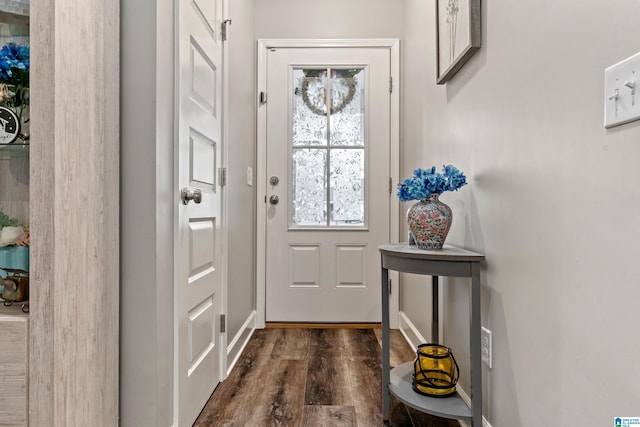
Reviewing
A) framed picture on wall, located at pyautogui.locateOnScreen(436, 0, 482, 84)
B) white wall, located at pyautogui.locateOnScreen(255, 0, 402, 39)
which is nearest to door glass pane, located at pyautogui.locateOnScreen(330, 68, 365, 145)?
white wall, located at pyautogui.locateOnScreen(255, 0, 402, 39)

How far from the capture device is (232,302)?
2.13 metres

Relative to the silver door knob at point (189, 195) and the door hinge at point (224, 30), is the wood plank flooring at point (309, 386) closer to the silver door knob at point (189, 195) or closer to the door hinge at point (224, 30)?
the silver door knob at point (189, 195)

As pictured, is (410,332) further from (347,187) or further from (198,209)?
(198,209)

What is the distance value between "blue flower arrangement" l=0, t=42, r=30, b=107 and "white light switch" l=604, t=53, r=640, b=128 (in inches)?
53.3

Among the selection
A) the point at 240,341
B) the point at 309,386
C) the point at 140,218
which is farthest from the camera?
the point at 240,341

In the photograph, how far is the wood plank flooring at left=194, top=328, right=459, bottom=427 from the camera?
1.54m

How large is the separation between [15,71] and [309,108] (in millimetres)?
2054

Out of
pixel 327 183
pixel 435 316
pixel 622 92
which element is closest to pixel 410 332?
pixel 435 316

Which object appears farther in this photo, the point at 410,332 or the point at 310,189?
the point at 310,189

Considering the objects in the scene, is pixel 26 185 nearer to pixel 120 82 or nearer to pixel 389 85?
pixel 120 82

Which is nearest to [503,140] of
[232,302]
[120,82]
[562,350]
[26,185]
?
[562,350]

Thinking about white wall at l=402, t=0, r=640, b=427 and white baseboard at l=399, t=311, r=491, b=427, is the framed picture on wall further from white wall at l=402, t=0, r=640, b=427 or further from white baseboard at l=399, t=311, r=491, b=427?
white baseboard at l=399, t=311, r=491, b=427

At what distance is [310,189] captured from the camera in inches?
113

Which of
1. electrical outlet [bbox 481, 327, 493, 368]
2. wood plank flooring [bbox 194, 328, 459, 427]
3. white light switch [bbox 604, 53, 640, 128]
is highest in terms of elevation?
white light switch [bbox 604, 53, 640, 128]
